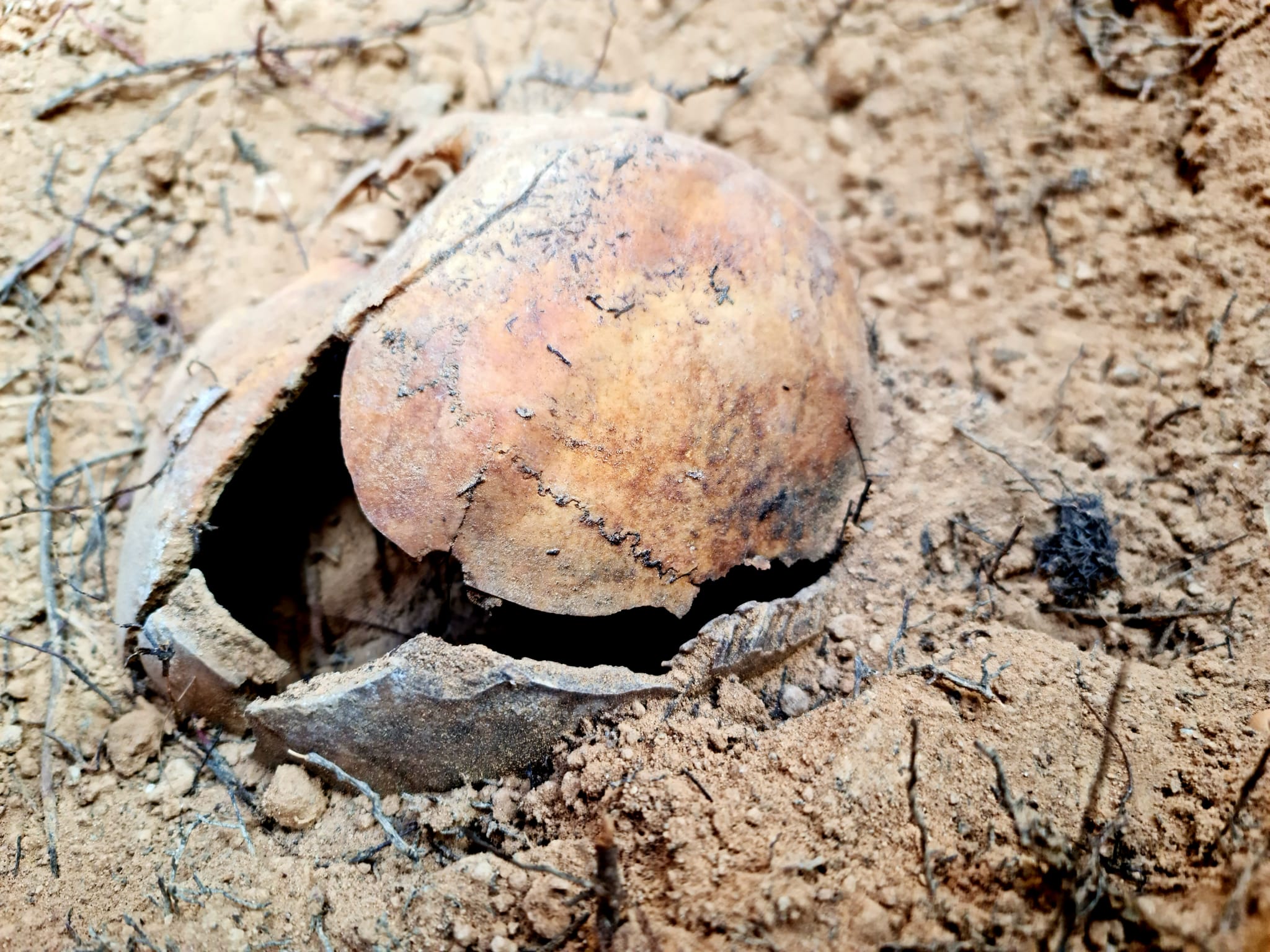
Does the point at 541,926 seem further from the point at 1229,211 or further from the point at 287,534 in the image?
the point at 1229,211

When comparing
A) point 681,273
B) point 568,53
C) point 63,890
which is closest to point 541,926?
point 63,890

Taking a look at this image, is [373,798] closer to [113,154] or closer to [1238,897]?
[1238,897]

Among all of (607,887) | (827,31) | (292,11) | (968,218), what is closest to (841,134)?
(827,31)

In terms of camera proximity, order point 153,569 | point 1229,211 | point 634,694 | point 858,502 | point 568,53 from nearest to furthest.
A: 1. point 634,694
2. point 153,569
3. point 858,502
4. point 1229,211
5. point 568,53

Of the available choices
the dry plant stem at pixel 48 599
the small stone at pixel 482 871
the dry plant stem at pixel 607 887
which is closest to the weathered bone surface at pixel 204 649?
the dry plant stem at pixel 48 599

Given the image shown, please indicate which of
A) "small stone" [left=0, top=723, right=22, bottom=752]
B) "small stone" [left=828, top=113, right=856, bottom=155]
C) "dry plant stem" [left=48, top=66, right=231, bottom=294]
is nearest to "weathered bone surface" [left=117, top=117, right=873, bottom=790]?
"small stone" [left=0, top=723, right=22, bottom=752]

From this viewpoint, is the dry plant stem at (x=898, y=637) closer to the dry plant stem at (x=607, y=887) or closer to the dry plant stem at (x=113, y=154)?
the dry plant stem at (x=607, y=887)
